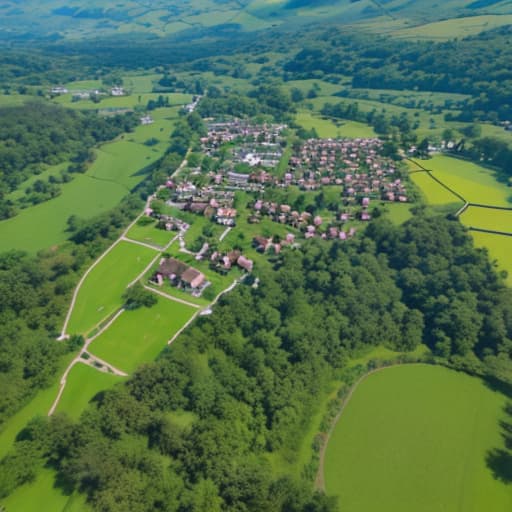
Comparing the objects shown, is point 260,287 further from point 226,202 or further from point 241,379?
point 226,202

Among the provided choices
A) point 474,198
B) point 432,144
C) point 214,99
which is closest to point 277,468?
point 474,198

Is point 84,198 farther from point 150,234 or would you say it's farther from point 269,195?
point 269,195

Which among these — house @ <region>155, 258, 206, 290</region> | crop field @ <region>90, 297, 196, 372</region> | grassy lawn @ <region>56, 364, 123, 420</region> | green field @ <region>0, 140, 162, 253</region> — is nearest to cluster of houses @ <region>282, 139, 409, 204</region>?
house @ <region>155, 258, 206, 290</region>

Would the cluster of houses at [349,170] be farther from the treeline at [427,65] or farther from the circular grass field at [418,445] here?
the treeline at [427,65]

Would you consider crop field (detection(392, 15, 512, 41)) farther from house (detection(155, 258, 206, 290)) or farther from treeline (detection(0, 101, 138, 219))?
house (detection(155, 258, 206, 290))

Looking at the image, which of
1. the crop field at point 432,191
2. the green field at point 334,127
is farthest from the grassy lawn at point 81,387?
the green field at point 334,127

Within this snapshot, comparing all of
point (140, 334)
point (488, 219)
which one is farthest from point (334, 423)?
point (488, 219)

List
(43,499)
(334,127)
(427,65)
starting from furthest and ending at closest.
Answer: (427,65) < (334,127) < (43,499)
